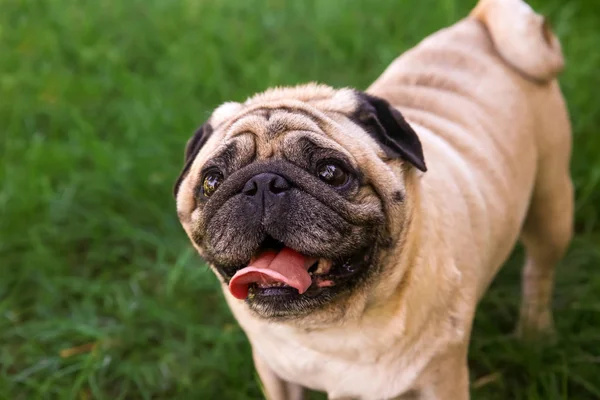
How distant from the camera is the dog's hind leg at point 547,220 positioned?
8.46ft

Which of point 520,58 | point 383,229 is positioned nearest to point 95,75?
point 520,58

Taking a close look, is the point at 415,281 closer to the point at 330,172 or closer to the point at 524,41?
the point at 330,172

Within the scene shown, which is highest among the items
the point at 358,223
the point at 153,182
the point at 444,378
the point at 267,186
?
the point at 267,186

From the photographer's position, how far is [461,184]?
2164 mm

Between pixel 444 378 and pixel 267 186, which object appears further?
pixel 444 378

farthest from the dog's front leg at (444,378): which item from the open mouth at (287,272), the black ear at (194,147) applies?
the black ear at (194,147)

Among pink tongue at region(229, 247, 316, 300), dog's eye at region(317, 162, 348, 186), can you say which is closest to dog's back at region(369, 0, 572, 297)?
dog's eye at region(317, 162, 348, 186)

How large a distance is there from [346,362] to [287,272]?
40 cm

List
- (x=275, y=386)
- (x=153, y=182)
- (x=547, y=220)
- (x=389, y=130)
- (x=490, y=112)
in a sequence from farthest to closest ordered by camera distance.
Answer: (x=153, y=182) < (x=547, y=220) < (x=490, y=112) < (x=275, y=386) < (x=389, y=130)

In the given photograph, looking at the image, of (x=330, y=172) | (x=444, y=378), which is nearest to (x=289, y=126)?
(x=330, y=172)

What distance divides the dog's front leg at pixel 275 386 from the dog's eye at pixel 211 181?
631 mm

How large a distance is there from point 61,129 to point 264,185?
2885mm

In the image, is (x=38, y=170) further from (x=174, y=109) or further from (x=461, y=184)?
(x=461, y=184)

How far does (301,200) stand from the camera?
1660mm
